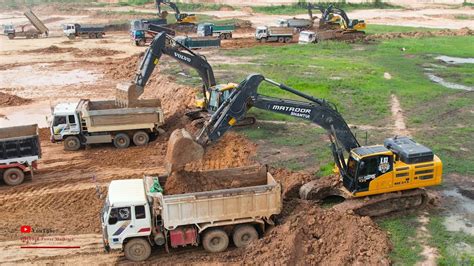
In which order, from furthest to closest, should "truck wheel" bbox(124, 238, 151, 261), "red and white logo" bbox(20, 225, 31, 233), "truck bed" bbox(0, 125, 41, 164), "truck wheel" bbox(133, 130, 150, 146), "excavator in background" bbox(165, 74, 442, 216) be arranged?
1. "truck wheel" bbox(133, 130, 150, 146)
2. "truck bed" bbox(0, 125, 41, 164)
3. "red and white logo" bbox(20, 225, 31, 233)
4. "excavator in background" bbox(165, 74, 442, 216)
5. "truck wheel" bbox(124, 238, 151, 261)

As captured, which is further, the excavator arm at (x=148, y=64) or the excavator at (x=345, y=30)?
the excavator at (x=345, y=30)

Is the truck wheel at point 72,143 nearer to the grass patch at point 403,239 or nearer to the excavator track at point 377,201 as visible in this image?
the excavator track at point 377,201

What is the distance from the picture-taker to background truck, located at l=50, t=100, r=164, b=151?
25953 millimetres

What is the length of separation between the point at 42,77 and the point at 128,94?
69.0 feet

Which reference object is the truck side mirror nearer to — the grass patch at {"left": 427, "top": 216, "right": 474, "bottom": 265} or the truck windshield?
the truck windshield

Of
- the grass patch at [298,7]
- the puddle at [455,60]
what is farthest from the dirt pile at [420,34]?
the grass patch at [298,7]

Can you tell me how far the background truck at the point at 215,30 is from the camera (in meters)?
60.2

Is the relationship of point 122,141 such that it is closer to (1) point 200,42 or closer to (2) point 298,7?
(1) point 200,42

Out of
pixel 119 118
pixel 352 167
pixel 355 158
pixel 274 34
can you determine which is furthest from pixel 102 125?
pixel 274 34

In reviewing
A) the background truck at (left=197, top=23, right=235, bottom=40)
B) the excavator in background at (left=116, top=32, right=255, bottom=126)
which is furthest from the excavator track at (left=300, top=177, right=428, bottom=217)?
the background truck at (left=197, top=23, right=235, bottom=40)

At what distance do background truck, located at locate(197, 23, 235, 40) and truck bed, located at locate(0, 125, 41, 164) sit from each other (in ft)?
132

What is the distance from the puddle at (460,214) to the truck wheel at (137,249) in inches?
382

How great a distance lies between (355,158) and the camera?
55.7ft

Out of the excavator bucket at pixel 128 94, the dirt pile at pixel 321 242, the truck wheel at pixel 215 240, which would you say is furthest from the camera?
the excavator bucket at pixel 128 94
